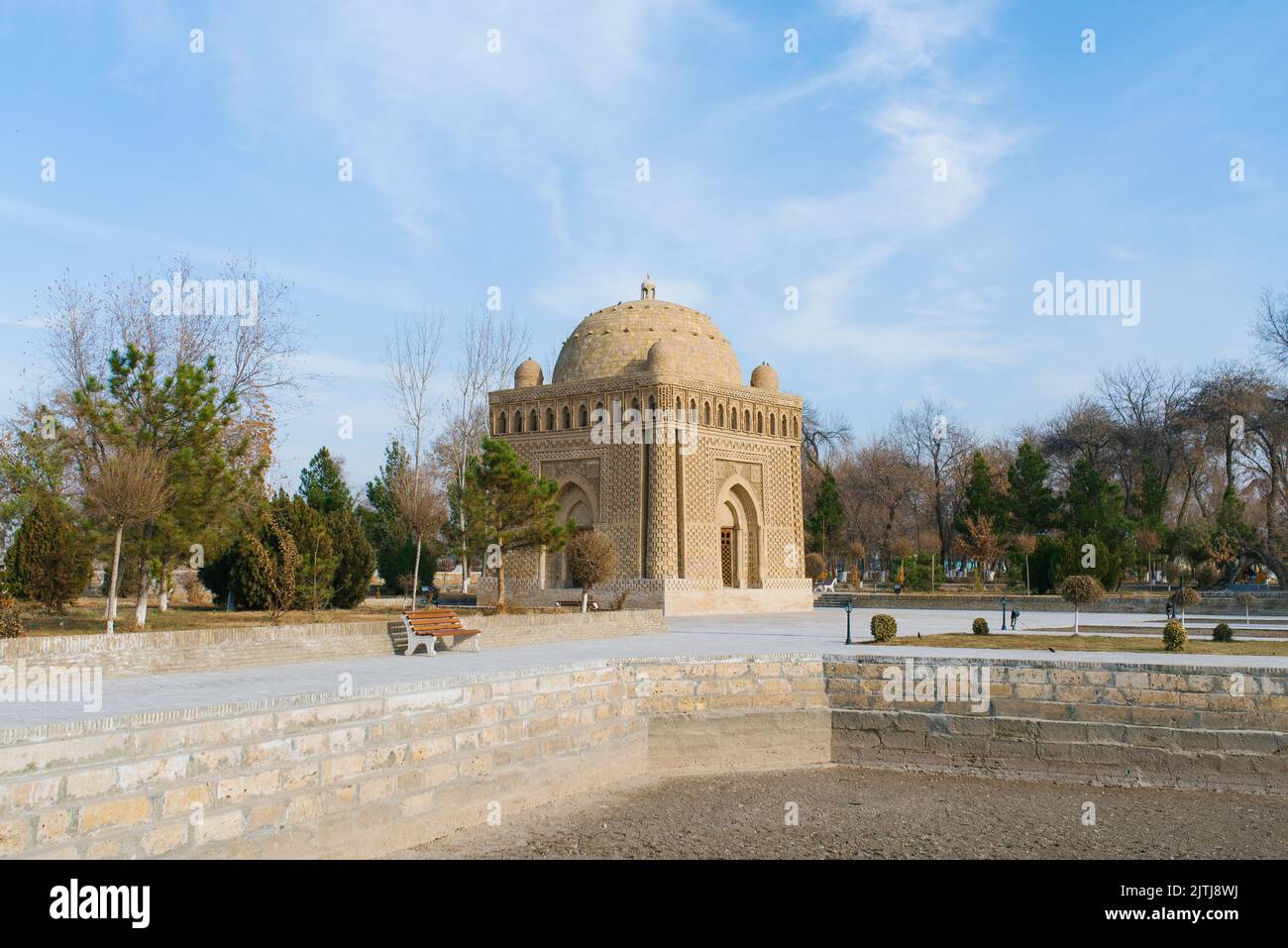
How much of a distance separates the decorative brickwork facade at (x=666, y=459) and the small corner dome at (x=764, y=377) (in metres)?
0.07

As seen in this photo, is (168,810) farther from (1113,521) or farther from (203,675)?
(1113,521)

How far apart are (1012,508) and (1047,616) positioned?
16.0m

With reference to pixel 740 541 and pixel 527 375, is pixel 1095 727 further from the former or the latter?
pixel 527 375

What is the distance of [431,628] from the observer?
13.3 m

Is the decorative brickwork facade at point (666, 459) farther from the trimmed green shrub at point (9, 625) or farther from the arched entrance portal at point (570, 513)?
the trimmed green shrub at point (9, 625)

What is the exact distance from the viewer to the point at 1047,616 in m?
24.2

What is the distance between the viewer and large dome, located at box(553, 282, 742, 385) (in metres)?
30.0

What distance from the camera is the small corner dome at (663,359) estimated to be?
28422mm

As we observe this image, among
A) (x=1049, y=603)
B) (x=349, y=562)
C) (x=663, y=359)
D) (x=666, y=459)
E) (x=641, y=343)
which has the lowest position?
(x=1049, y=603)

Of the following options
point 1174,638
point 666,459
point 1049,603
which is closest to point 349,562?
point 666,459

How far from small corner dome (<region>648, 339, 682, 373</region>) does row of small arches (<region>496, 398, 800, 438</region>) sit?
2.87ft

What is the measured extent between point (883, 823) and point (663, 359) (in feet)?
65.4

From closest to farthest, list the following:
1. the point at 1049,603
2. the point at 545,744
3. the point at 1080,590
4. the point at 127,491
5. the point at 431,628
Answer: the point at 545,744, the point at 431,628, the point at 127,491, the point at 1080,590, the point at 1049,603
